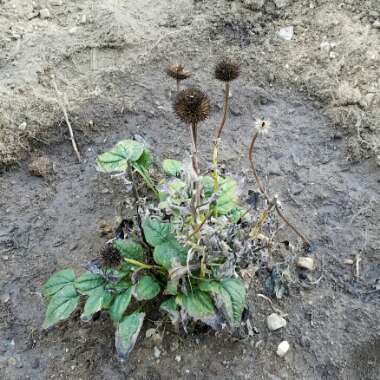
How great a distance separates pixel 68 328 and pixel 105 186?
40.4 inches

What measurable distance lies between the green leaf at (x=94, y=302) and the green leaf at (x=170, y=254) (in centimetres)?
31

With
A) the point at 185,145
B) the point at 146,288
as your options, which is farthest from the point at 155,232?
the point at 185,145

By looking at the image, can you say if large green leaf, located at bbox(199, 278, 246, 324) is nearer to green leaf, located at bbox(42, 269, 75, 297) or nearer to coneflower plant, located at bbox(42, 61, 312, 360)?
coneflower plant, located at bbox(42, 61, 312, 360)

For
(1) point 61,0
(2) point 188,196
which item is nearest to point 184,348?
(2) point 188,196

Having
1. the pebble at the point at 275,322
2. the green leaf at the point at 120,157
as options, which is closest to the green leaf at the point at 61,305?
the green leaf at the point at 120,157

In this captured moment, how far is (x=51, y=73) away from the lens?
3.93 meters

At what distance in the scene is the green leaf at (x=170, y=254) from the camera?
7.18 ft

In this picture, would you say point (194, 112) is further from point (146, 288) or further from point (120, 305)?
point (120, 305)

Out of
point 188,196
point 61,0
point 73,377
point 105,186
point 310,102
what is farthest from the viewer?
point 61,0

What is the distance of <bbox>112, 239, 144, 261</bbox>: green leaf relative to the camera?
2348 mm

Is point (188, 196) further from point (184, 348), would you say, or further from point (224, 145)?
point (224, 145)

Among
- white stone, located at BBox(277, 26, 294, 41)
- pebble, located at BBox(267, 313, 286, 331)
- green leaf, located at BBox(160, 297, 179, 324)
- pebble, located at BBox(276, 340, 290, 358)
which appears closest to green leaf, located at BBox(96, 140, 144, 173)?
green leaf, located at BBox(160, 297, 179, 324)

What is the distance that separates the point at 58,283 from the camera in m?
2.42

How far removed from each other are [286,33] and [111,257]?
291cm
